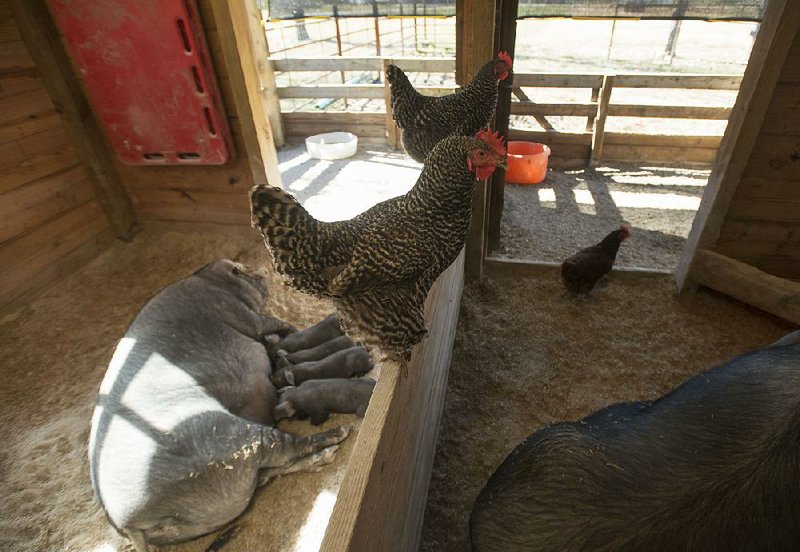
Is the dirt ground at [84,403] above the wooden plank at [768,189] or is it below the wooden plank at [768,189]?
below

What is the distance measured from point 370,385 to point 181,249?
102 inches

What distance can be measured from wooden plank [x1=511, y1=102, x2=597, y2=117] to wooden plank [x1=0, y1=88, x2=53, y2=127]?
5.44m

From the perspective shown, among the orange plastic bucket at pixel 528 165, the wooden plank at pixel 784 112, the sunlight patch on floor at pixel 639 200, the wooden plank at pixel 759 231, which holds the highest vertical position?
the wooden plank at pixel 784 112

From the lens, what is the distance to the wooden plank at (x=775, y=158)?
2.49 meters

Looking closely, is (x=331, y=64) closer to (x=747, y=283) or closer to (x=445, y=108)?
(x=445, y=108)

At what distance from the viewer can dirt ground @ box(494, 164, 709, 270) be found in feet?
13.0

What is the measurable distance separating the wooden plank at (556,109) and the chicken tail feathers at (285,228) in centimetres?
511

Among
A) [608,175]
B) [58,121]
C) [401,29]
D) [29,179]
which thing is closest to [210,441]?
[29,179]

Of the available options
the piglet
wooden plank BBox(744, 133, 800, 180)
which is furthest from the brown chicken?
the piglet

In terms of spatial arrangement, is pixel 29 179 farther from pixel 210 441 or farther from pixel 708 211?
pixel 708 211

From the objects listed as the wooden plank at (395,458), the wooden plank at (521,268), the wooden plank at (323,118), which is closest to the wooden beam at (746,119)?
the wooden plank at (521,268)

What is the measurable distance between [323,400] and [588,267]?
2.12 m

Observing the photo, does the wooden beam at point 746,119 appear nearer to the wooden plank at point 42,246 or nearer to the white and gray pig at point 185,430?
the white and gray pig at point 185,430

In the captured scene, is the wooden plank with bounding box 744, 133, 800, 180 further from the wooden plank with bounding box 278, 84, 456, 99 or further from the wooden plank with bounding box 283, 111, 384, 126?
the wooden plank with bounding box 283, 111, 384, 126
